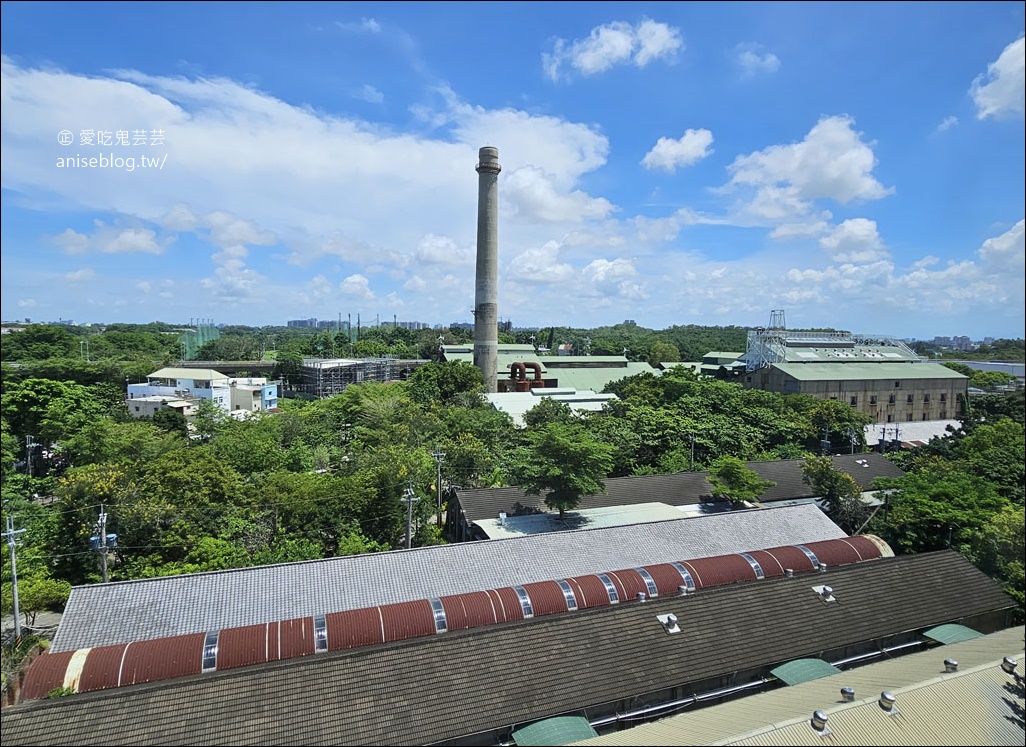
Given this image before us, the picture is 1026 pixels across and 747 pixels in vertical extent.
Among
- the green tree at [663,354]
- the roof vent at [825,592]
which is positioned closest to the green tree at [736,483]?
the roof vent at [825,592]

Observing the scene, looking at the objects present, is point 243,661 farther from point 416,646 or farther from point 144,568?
point 144,568

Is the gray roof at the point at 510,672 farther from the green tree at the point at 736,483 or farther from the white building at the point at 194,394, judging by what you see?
the white building at the point at 194,394

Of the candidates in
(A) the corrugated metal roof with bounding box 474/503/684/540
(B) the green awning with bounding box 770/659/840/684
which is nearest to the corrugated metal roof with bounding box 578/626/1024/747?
(B) the green awning with bounding box 770/659/840/684

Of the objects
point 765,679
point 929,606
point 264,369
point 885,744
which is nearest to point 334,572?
point 765,679

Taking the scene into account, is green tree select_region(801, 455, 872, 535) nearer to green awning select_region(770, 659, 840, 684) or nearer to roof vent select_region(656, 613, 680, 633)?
green awning select_region(770, 659, 840, 684)

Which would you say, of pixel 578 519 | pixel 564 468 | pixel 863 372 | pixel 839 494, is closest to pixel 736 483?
pixel 839 494
